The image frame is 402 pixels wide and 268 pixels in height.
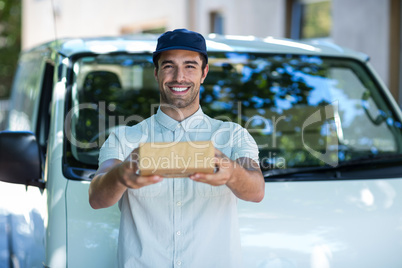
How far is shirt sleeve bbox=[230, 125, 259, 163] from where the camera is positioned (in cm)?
220

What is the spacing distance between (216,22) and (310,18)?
297cm

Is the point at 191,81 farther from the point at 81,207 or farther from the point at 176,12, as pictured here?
the point at 176,12

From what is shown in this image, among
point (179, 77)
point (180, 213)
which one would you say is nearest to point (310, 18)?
point (179, 77)

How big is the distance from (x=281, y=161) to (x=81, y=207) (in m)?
1.14

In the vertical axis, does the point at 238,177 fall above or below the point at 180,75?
below

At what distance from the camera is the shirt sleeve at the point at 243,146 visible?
220 cm

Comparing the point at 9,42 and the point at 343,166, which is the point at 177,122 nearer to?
the point at 343,166

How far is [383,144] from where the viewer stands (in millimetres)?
3822

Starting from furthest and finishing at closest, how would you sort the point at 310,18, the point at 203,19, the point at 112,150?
the point at 203,19 < the point at 310,18 < the point at 112,150

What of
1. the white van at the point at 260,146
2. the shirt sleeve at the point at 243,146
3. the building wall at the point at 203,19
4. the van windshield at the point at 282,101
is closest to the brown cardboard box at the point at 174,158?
the shirt sleeve at the point at 243,146

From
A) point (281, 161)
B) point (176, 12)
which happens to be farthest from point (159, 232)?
point (176, 12)

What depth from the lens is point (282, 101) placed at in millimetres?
3840

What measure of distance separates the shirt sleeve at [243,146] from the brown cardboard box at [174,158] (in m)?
0.44

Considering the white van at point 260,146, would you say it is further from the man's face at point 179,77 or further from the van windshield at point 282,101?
the man's face at point 179,77
